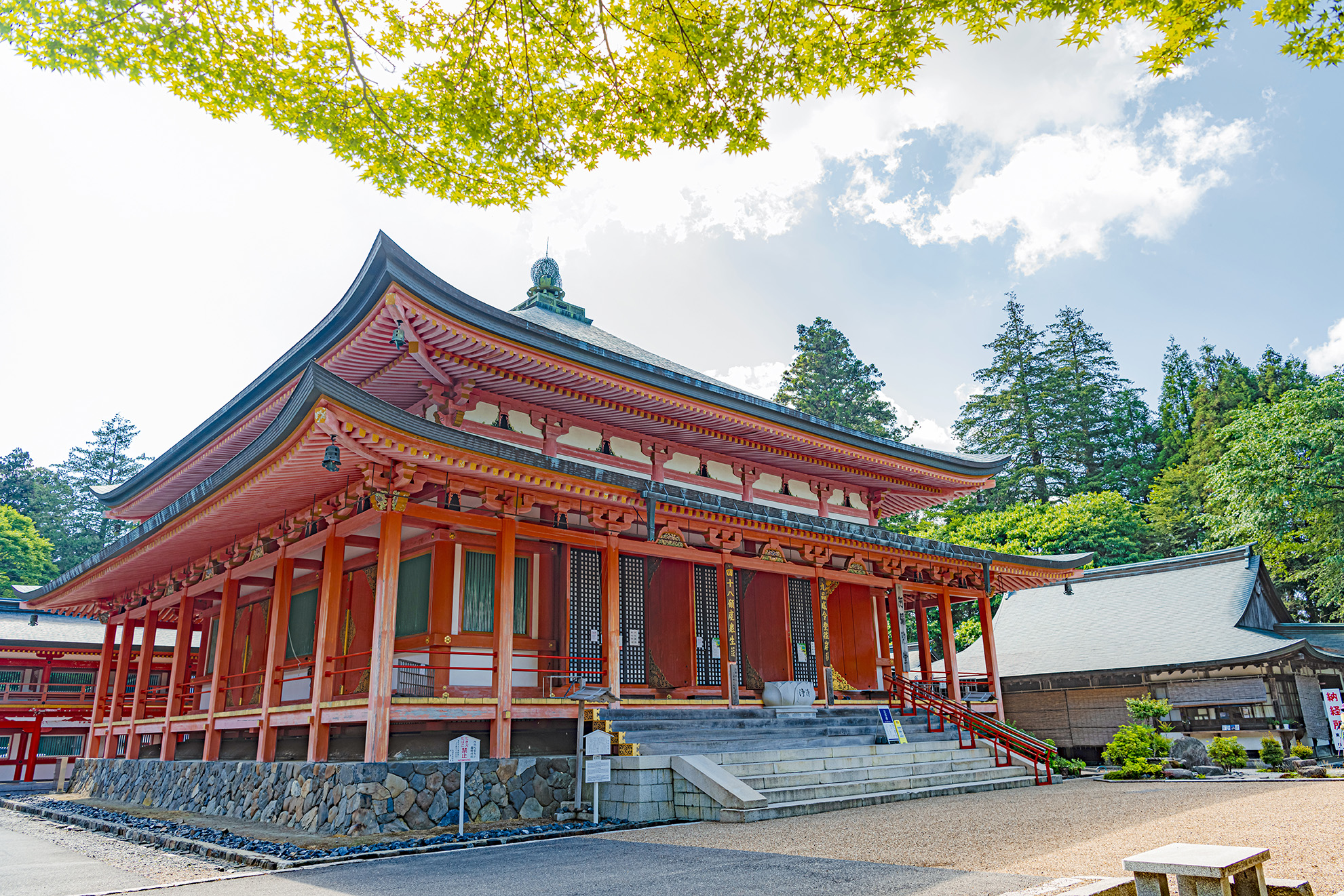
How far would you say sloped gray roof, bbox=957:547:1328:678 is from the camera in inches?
848

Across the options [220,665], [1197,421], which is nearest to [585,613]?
[220,665]

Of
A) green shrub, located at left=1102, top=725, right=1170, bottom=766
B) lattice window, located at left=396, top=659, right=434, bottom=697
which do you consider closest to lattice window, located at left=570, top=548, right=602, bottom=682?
lattice window, located at left=396, top=659, right=434, bottom=697

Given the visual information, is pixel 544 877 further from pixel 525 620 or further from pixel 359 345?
pixel 359 345

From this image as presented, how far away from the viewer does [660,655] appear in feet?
48.6

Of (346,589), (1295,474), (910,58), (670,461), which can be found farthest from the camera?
(1295,474)

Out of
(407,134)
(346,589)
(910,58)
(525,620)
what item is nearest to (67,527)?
(346,589)

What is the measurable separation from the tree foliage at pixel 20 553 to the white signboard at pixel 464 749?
145ft

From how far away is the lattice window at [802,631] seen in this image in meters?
16.8

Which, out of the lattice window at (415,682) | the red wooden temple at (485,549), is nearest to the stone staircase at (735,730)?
the red wooden temple at (485,549)

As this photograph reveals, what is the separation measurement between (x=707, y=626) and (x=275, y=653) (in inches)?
292

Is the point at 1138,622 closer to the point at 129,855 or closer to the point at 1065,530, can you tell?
the point at 1065,530

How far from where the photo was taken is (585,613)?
44.0 ft

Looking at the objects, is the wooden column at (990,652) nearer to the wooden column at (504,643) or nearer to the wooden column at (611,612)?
the wooden column at (611,612)

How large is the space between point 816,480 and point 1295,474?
2083 cm
